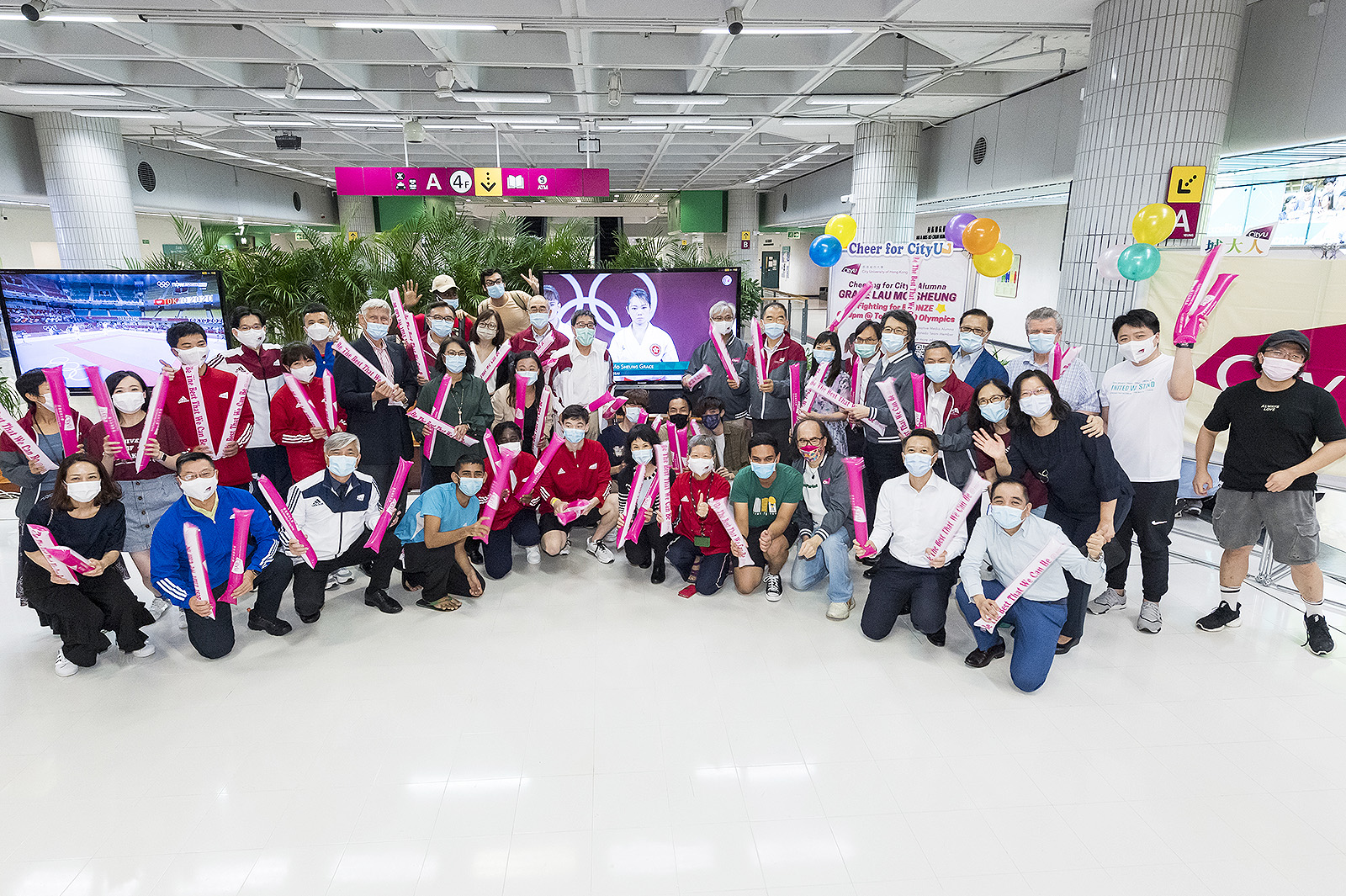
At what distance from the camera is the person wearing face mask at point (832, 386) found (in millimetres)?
4953

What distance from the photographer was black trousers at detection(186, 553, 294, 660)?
3.80 meters

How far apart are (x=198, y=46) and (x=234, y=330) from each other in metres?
4.24

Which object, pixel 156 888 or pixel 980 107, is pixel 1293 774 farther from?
pixel 980 107

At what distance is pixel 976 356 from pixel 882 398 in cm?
62

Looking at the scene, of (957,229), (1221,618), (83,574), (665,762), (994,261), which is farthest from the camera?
(957,229)

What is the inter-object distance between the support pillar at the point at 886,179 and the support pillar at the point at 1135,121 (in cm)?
569

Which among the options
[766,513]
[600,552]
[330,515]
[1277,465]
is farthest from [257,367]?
[1277,465]

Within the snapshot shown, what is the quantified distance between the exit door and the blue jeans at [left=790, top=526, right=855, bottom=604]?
20383 mm

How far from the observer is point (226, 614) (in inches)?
153

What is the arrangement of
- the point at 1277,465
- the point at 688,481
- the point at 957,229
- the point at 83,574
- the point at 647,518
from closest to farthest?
the point at 83,574 → the point at 1277,465 → the point at 688,481 → the point at 647,518 → the point at 957,229

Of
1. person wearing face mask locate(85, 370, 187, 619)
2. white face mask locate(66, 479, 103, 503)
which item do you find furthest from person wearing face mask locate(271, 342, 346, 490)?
white face mask locate(66, 479, 103, 503)

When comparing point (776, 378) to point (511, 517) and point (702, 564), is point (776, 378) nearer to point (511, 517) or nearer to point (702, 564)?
point (702, 564)

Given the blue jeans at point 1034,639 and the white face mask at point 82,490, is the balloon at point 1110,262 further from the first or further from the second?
the white face mask at point 82,490

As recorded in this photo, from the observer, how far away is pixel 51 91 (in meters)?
8.27
